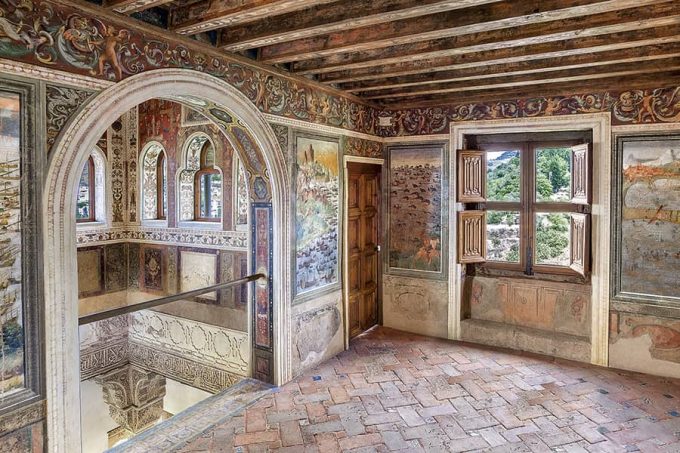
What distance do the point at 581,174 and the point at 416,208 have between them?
1947mm

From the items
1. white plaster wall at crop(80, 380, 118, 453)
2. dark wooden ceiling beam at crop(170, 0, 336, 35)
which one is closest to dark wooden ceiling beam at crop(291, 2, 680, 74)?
dark wooden ceiling beam at crop(170, 0, 336, 35)

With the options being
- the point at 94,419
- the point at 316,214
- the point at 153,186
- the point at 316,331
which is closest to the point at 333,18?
the point at 316,214

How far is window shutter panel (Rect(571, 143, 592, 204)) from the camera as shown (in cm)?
484

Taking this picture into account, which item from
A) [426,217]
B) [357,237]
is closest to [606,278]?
[426,217]

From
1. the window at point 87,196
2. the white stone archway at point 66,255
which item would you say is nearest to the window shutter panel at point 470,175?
the white stone archway at point 66,255

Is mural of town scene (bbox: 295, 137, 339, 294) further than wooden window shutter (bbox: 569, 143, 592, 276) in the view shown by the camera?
No

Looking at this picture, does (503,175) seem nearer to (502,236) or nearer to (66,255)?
(502,236)

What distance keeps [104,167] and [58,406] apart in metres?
4.59

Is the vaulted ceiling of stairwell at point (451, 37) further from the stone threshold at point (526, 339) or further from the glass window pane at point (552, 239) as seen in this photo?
the stone threshold at point (526, 339)

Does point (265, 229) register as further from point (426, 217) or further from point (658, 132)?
point (658, 132)

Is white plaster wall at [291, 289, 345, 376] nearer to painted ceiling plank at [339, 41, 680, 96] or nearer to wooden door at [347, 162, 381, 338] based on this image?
wooden door at [347, 162, 381, 338]

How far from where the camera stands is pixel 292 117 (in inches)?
173

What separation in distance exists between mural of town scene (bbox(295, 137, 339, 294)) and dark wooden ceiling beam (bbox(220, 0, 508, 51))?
132cm

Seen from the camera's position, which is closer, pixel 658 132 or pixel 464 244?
pixel 658 132
